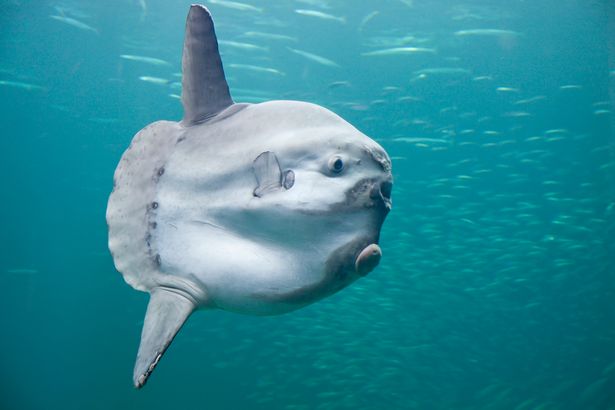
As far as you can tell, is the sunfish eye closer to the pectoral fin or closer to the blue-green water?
the pectoral fin

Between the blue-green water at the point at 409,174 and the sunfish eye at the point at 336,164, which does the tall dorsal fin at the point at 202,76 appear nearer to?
the sunfish eye at the point at 336,164

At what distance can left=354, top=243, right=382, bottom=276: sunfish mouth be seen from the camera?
1491 millimetres

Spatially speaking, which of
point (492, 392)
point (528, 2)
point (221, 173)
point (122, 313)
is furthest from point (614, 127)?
point (122, 313)

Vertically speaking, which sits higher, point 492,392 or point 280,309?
point 280,309

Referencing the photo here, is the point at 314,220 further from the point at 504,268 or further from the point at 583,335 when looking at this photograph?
the point at 583,335

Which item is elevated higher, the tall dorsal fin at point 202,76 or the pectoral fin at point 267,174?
the tall dorsal fin at point 202,76

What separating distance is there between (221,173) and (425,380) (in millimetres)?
14522

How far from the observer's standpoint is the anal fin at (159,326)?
1621 millimetres

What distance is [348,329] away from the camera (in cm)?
1327

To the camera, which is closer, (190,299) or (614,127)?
(190,299)

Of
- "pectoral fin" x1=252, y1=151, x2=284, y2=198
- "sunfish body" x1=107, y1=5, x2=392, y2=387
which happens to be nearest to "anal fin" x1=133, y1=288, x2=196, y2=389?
"sunfish body" x1=107, y1=5, x2=392, y2=387

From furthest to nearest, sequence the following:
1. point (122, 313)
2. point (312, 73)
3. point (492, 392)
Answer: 1. point (122, 313)
2. point (492, 392)
3. point (312, 73)

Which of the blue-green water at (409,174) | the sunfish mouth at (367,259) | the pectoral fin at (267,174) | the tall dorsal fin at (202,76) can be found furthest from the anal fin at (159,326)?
the blue-green water at (409,174)

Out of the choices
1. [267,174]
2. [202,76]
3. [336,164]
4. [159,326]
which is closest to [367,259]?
[336,164]
